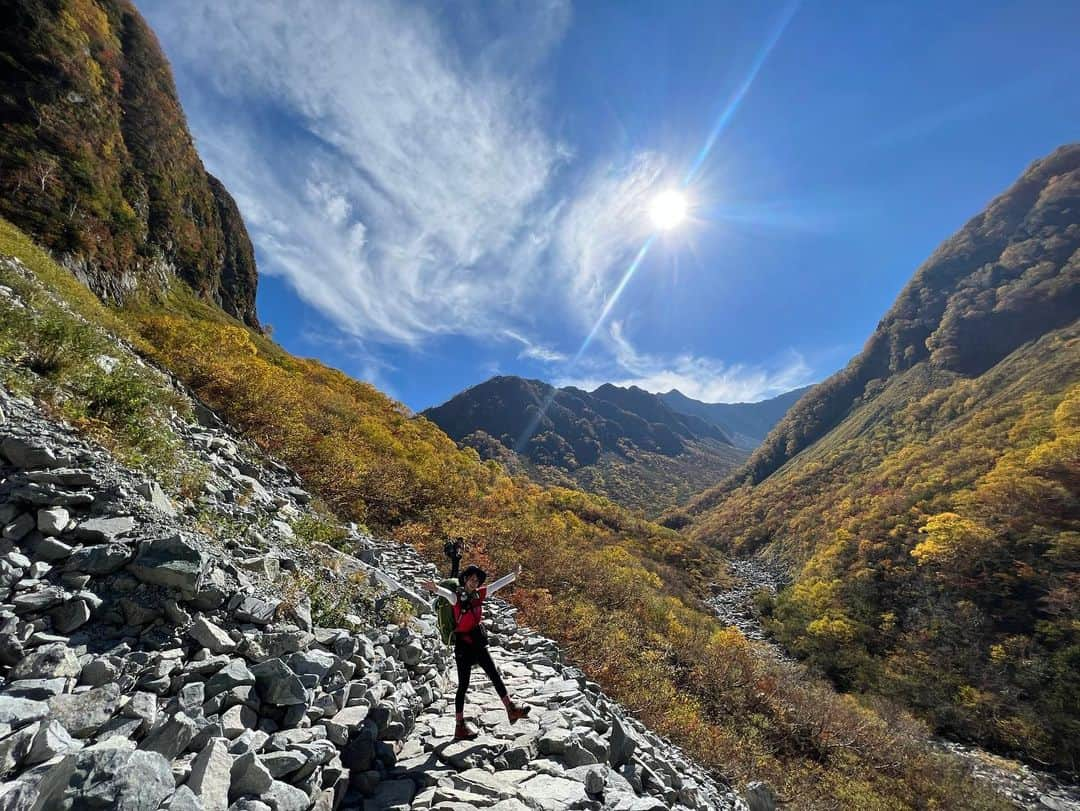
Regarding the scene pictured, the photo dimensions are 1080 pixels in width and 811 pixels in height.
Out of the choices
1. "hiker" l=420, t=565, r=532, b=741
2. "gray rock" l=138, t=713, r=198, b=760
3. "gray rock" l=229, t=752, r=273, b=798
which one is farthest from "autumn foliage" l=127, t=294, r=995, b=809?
"gray rock" l=138, t=713, r=198, b=760

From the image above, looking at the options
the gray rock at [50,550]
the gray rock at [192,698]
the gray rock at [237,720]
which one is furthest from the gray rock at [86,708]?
the gray rock at [50,550]

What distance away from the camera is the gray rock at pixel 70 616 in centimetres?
377

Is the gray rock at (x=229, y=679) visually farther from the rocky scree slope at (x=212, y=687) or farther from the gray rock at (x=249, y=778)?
the gray rock at (x=249, y=778)

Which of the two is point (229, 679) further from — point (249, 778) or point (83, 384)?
point (83, 384)

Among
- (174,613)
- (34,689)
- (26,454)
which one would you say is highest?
(26,454)

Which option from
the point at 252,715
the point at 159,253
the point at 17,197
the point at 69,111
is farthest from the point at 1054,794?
the point at 69,111

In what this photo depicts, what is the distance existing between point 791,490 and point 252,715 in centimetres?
10807

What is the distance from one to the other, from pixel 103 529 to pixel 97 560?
419 mm

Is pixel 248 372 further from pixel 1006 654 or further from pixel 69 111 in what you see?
pixel 1006 654

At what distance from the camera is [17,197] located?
76.9 ft

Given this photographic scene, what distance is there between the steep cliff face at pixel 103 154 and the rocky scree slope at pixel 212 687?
2787 centimetres

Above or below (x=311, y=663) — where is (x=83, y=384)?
above

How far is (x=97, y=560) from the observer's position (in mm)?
4270

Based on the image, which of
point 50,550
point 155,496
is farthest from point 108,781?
point 155,496
